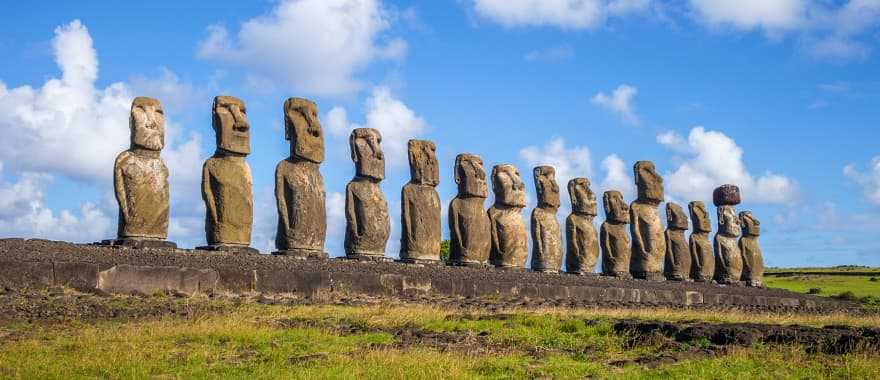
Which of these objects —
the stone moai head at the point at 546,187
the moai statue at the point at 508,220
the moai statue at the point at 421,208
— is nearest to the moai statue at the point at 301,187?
the moai statue at the point at 421,208

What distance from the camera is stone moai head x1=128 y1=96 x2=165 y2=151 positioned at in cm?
1750

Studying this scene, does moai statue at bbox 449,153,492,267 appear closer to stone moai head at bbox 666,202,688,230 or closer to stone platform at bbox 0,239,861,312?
stone platform at bbox 0,239,861,312

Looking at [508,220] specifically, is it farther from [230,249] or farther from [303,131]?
[230,249]

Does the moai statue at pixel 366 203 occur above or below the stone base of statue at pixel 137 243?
above

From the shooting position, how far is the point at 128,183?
17234 millimetres

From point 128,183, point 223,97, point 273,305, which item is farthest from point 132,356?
point 223,97

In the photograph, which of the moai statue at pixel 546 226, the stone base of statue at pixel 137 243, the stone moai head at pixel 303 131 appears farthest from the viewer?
the moai statue at pixel 546 226

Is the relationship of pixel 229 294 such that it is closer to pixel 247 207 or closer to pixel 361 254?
pixel 247 207

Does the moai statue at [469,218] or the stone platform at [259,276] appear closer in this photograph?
→ the stone platform at [259,276]

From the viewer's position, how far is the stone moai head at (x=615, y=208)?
3016 centimetres

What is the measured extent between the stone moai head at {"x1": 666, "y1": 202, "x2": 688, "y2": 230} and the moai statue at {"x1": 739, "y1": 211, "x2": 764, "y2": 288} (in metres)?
4.15

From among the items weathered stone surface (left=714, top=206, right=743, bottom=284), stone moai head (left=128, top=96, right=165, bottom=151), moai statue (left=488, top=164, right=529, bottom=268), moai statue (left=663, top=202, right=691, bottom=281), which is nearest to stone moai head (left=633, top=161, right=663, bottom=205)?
moai statue (left=663, top=202, right=691, bottom=281)

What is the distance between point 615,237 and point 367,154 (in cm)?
1056

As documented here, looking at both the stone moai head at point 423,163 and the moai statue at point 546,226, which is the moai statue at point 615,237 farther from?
the stone moai head at point 423,163
